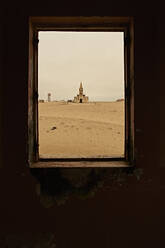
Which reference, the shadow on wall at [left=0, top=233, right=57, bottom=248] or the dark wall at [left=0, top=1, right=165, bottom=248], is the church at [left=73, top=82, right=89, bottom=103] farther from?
the shadow on wall at [left=0, top=233, right=57, bottom=248]

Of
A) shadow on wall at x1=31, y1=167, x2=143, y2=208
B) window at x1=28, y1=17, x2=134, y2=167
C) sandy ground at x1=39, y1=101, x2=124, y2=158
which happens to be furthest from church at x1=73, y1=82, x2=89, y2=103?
shadow on wall at x1=31, y1=167, x2=143, y2=208

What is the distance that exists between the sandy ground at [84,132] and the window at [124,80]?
7277 mm

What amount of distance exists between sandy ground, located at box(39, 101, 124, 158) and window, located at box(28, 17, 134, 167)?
728cm

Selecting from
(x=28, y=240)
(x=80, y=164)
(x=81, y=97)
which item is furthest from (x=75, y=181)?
(x=81, y=97)

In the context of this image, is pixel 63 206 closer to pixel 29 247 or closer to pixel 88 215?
pixel 88 215

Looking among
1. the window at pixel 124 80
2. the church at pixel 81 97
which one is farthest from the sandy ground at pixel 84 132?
the church at pixel 81 97

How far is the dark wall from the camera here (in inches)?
84.8

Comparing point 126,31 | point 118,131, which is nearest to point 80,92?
point 118,131

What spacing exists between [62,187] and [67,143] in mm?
11439

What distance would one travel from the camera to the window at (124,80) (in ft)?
7.32

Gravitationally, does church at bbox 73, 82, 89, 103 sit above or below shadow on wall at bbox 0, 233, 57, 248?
above

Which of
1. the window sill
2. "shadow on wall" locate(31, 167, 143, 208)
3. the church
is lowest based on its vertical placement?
"shadow on wall" locate(31, 167, 143, 208)

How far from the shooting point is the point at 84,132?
16531 mm

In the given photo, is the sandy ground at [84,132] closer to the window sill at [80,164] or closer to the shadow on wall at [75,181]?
the window sill at [80,164]
